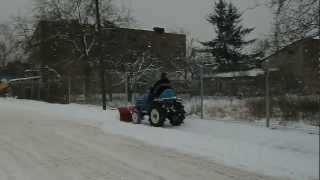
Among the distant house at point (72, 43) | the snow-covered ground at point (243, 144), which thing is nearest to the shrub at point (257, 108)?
the snow-covered ground at point (243, 144)

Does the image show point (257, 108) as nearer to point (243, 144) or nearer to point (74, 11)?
point (243, 144)

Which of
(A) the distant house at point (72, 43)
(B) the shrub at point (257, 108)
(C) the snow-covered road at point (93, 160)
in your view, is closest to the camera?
(C) the snow-covered road at point (93, 160)

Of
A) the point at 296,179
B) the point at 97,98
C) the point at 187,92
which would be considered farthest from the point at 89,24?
the point at 296,179

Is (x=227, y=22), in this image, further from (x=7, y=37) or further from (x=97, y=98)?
(x=7, y=37)

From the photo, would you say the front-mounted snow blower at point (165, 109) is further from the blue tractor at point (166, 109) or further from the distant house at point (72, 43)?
the distant house at point (72, 43)

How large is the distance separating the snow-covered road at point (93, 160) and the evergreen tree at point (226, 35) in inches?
1537

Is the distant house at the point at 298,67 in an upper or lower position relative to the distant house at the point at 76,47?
lower

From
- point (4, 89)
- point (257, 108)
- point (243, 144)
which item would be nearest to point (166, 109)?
point (257, 108)

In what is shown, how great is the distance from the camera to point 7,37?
82812 mm

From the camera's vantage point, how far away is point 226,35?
2094 inches

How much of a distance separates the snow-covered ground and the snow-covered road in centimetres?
46

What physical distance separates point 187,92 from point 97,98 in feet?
28.9

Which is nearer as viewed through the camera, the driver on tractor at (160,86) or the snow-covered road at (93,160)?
the snow-covered road at (93,160)

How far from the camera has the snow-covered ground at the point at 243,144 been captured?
27.8ft
